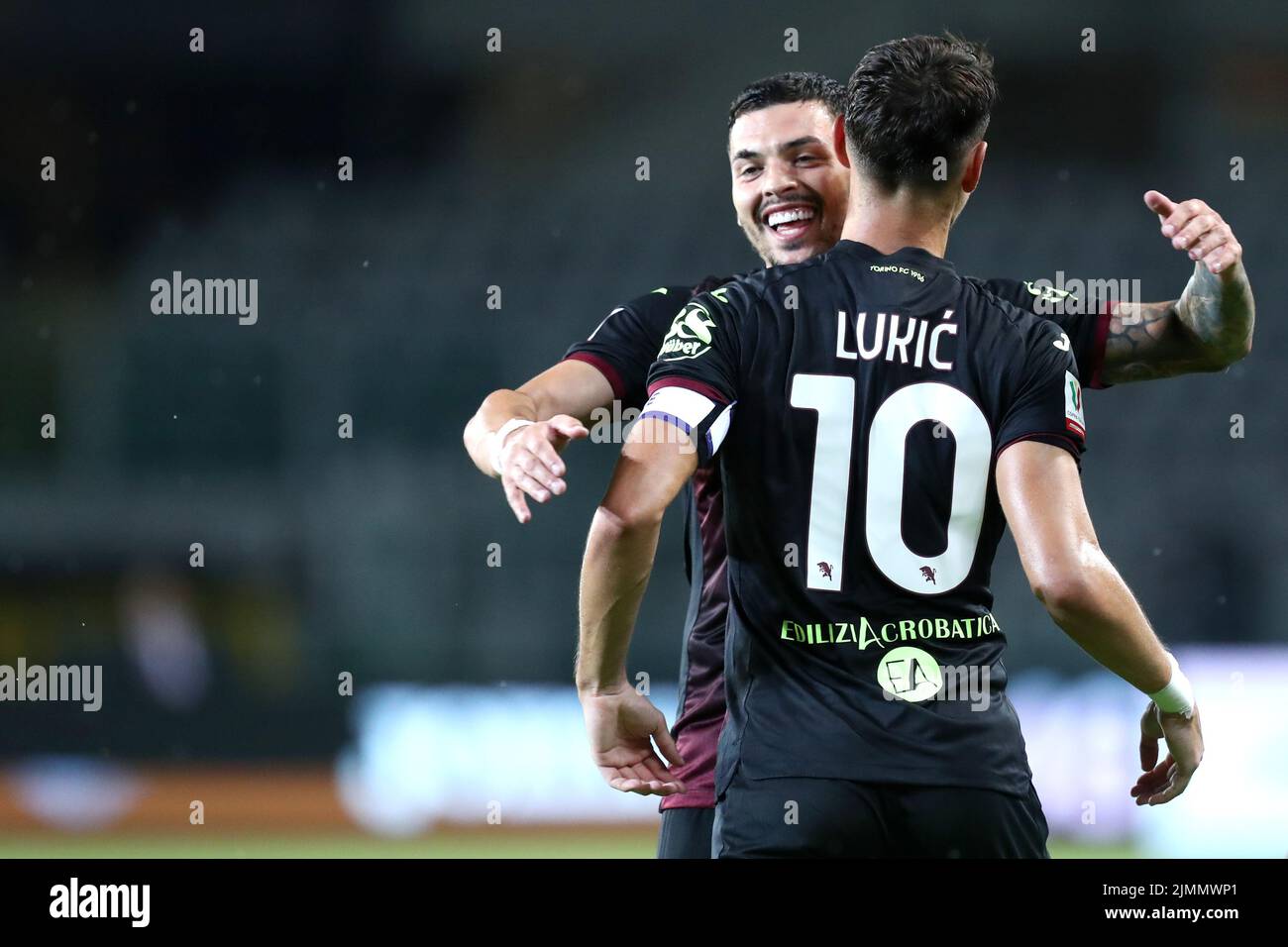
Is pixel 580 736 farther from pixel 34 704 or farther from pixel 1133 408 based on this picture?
pixel 1133 408

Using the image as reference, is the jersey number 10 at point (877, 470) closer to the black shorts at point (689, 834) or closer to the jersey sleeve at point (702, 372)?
the jersey sleeve at point (702, 372)

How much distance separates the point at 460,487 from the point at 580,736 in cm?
176

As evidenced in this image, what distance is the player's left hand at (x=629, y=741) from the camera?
2.33m

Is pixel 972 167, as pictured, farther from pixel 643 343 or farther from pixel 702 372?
pixel 643 343

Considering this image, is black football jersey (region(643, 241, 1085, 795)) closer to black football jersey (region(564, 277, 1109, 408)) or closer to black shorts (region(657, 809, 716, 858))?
black shorts (region(657, 809, 716, 858))

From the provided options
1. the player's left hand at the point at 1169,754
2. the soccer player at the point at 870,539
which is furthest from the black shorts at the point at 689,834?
the player's left hand at the point at 1169,754

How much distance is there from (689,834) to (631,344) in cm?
96

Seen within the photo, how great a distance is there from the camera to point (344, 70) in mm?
9398

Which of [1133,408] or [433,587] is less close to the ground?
[1133,408]

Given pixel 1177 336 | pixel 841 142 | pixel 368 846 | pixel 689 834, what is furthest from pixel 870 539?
pixel 368 846

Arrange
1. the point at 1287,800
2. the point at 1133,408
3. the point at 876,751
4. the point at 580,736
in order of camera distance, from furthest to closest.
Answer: the point at 1133,408
the point at 580,736
the point at 1287,800
the point at 876,751

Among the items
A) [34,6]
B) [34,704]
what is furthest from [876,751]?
[34,6]

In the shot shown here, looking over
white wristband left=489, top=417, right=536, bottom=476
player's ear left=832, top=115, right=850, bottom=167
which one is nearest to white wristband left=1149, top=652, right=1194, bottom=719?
player's ear left=832, top=115, right=850, bottom=167
